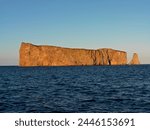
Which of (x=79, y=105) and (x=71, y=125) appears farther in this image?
(x=79, y=105)

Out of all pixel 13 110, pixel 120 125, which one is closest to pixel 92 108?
pixel 13 110

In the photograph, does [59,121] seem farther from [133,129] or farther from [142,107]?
[142,107]

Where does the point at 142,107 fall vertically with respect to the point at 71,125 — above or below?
below

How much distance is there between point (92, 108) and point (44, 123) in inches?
697

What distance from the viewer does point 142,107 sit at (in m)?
22.0

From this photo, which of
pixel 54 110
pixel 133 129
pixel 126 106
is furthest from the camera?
pixel 126 106

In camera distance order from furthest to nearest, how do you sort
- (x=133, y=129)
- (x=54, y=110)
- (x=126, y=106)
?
(x=126, y=106) < (x=54, y=110) < (x=133, y=129)

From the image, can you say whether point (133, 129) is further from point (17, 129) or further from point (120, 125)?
point (17, 129)

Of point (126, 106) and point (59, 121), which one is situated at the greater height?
point (59, 121)

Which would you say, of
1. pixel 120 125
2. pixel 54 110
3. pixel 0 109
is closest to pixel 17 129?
pixel 120 125

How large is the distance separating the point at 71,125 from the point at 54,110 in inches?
667

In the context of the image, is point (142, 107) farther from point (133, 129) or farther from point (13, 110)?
point (133, 129)

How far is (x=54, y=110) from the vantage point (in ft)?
69.1

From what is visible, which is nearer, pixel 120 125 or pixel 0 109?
pixel 120 125
